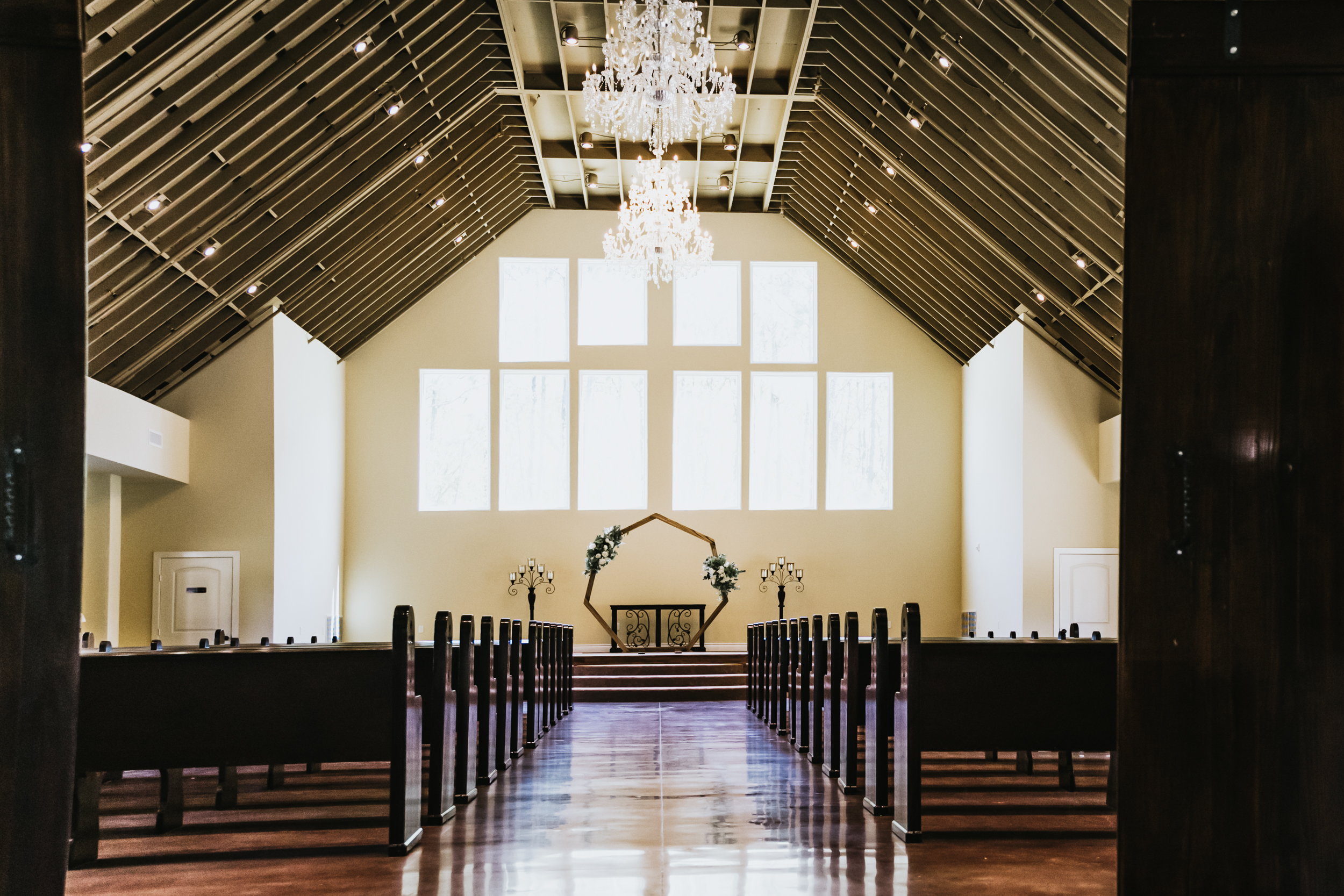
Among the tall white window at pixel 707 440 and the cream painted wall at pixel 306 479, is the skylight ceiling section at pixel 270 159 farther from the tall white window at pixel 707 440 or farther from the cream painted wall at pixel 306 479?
the tall white window at pixel 707 440

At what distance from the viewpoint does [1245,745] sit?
5.73 ft

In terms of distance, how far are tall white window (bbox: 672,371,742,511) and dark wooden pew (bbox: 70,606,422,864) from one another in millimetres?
10996

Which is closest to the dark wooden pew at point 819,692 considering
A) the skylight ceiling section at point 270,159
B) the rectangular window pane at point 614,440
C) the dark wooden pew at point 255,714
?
the dark wooden pew at point 255,714

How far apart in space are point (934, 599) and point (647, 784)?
1019cm

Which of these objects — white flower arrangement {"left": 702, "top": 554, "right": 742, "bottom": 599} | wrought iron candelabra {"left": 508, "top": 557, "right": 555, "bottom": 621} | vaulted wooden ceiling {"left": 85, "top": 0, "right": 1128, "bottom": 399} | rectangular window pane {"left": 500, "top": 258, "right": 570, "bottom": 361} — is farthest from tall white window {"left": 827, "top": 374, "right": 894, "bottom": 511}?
wrought iron candelabra {"left": 508, "top": 557, "right": 555, "bottom": 621}

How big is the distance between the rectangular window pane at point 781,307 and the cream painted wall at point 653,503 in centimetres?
17

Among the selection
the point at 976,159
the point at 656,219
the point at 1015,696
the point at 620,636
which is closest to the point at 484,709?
the point at 1015,696

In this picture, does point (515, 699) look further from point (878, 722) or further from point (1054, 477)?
point (1054, 477)

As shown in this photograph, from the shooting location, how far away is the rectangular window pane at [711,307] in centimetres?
1531

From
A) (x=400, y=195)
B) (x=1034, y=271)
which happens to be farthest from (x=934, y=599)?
(x=400, y=195)

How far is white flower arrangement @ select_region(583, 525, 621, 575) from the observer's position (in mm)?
13375

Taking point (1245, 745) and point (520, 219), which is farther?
point (520, 219)

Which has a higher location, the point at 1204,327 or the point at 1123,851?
the point at 1204,327

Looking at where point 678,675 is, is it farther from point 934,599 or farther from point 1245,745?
point 1245,745
